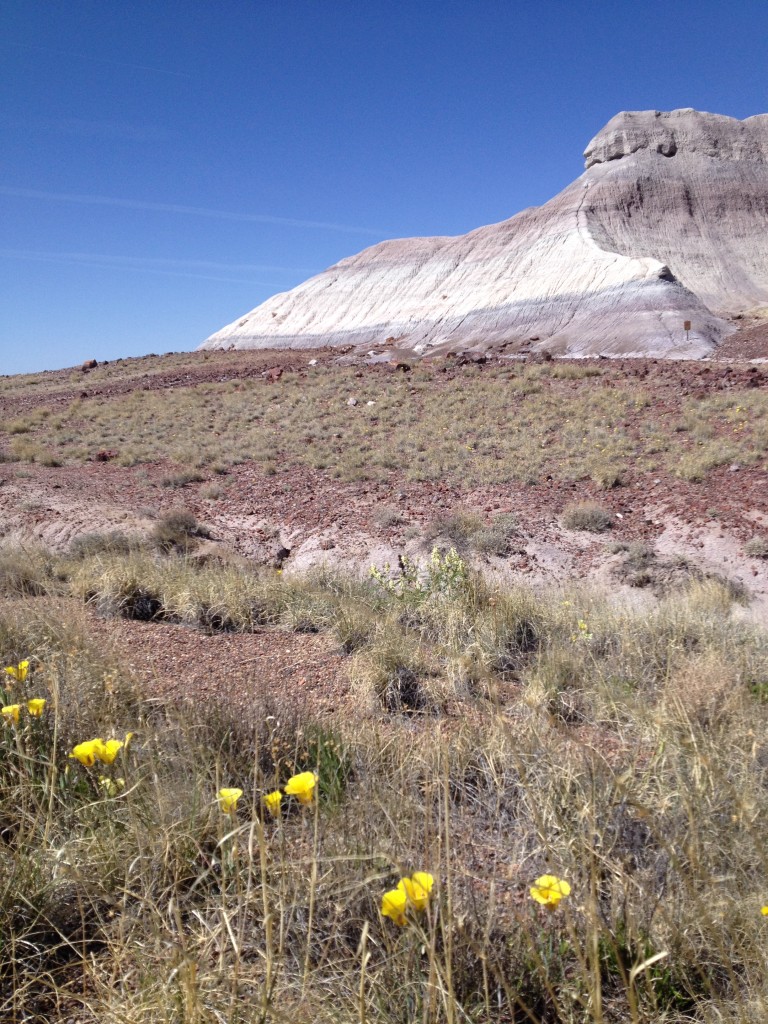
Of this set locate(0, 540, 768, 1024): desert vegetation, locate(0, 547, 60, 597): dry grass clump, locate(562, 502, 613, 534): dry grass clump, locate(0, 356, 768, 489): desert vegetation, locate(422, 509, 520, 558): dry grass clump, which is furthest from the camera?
locate(0, 356, 768, 489): desert vegetation

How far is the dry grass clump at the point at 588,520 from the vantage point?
33.1 feet

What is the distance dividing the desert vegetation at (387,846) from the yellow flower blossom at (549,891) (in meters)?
0.01

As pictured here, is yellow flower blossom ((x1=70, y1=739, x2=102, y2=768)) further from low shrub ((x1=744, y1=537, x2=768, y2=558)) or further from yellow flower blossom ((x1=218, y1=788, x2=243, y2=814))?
low shrub ((x1=744, y1=537, x2=768, y2=558))

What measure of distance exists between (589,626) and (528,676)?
5.31ft

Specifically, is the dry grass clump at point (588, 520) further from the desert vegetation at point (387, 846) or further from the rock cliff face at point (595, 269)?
the rock cliff face at point (595, 269)

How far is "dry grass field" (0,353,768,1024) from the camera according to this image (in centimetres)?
163

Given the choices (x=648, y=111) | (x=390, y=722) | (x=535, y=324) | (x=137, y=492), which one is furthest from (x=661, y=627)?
(x=648, y=111)

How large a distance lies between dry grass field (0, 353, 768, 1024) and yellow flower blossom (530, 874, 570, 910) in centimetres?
1

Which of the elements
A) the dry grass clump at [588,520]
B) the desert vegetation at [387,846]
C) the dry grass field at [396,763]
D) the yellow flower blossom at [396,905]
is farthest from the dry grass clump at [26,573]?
the dry grass clump at [588,520]

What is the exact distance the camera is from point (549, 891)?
1319 millimetres

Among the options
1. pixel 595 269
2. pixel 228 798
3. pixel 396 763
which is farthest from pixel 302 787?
pixel 595 269

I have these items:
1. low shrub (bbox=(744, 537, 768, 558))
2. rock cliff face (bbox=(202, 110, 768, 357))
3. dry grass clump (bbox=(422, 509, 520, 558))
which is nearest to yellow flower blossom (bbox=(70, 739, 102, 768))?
dry grass clump (bbox=(422, 509, 520, 558))

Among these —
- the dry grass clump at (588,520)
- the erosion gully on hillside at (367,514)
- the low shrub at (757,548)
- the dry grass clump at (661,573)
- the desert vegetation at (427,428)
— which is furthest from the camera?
the desert vegetation at (427,428)

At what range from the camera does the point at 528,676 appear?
4082 mm
